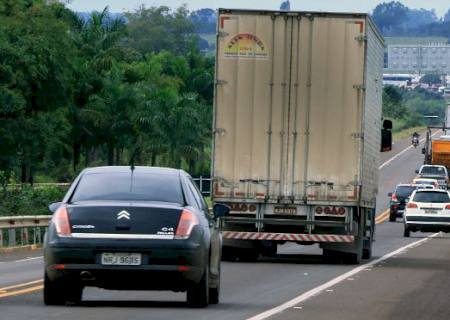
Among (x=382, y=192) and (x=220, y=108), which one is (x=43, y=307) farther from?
(x=382, y=192)

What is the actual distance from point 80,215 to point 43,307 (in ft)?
3.70

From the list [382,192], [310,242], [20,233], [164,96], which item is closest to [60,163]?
[164,96]

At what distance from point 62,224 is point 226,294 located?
437 centimetres

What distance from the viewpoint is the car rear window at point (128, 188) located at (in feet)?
56.7

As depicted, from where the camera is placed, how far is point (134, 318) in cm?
1608

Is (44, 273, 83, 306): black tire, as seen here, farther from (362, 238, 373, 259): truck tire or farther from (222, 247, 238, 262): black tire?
(362, 238, 373, 259): truck tire

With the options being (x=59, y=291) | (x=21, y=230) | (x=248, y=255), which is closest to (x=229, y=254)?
(x=248, y=255)

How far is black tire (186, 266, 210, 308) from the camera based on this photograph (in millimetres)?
17469

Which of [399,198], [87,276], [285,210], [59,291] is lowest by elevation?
[59,291]

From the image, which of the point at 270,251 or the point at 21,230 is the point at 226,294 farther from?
the point at 21,230

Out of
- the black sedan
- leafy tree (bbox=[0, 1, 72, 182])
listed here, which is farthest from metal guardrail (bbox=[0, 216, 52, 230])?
leafy tree (bbox=[0, 1, 72, 182])

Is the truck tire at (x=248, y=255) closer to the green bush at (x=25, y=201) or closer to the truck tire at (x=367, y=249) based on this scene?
the truck tire at (x=367, y=249)

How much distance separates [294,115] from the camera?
28922 mm

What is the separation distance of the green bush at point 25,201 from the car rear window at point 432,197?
36.2ft
